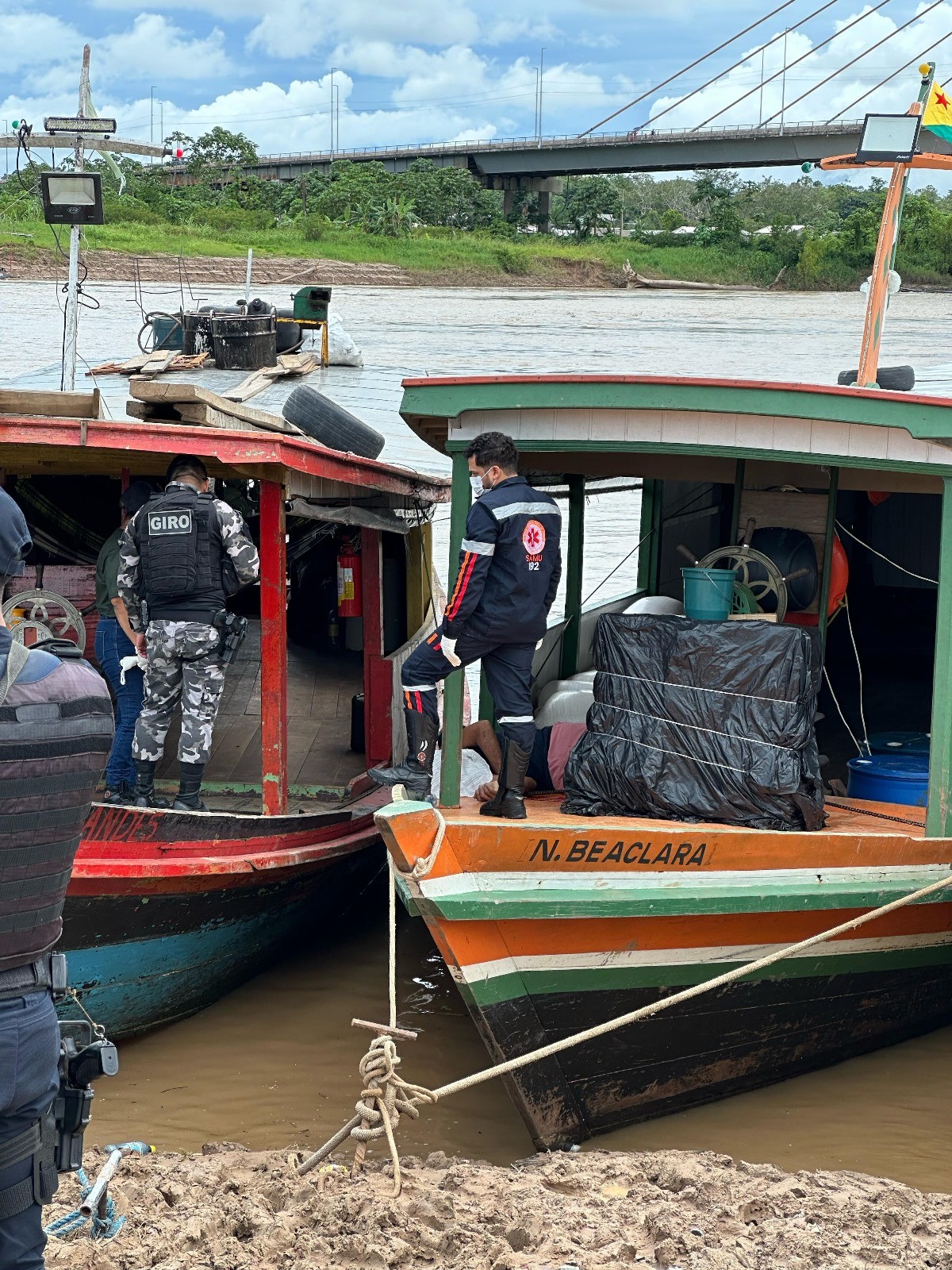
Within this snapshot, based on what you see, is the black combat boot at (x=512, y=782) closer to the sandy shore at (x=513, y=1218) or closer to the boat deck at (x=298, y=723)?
the sandy shore at (x=513, y=1218)

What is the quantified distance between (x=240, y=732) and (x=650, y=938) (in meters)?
3.52

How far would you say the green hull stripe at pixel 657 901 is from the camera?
5.11m

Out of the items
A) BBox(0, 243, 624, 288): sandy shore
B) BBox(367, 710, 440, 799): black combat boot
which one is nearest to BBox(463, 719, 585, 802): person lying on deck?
BBox(367, 710, 440, 799): black combat boot

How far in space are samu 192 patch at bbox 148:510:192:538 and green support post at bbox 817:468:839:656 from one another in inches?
117

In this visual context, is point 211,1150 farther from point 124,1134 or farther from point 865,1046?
point 865,1046

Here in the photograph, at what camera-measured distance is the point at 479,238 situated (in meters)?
51.2

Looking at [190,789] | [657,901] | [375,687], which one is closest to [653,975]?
[657,901]

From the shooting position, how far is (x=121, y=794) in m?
6.87

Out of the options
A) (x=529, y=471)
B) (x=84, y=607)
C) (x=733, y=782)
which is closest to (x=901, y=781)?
(x=733, y=782)

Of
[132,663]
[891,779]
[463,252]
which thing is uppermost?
[463,252]

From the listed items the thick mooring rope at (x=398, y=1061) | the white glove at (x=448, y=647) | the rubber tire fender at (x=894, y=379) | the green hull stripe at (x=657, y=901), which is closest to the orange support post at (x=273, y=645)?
the white glove at (x=448, y=647)

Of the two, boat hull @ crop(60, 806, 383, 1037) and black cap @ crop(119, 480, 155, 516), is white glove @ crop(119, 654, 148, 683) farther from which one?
boat hull @ crop(60, 806, 383, 1037)

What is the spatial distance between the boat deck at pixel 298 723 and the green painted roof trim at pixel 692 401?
8.45 feet

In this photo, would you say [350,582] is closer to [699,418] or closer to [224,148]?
[699,418]
